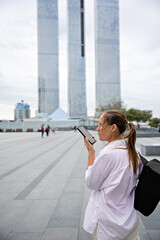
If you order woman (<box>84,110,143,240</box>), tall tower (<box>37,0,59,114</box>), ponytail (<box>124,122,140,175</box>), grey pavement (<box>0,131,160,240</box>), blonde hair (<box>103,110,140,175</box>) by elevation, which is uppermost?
tall tower (<box>37,0,59,114</box>)

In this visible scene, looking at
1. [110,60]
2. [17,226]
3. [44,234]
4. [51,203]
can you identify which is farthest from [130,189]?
[110,60]

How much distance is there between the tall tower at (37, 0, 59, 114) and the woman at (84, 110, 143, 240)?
119 meters

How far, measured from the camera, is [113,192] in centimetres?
109

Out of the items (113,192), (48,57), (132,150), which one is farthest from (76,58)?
(113,192)

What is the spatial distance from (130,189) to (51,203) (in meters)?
2.50

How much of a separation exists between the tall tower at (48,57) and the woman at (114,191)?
11934cm

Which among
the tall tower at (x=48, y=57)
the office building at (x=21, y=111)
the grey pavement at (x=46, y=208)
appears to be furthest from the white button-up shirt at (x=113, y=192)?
the office building at (x=21, y=111)

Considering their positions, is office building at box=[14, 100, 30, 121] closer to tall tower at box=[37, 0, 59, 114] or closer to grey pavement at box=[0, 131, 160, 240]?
tall tower at box=[37, 0, 59, 114]

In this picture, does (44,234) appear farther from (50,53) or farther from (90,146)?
(50,53)

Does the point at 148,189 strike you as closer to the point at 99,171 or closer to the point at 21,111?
the point at 99,171

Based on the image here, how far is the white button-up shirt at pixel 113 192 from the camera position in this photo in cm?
106

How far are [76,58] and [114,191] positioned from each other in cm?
12913

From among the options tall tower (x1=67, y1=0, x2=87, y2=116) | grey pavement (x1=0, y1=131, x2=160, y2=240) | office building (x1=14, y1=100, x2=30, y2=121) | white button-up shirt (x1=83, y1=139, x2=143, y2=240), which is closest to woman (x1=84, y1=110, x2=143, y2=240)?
white button-up shirt (x1=83, y1=139, x2=143, y2=240)

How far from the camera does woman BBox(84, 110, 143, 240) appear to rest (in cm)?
106
